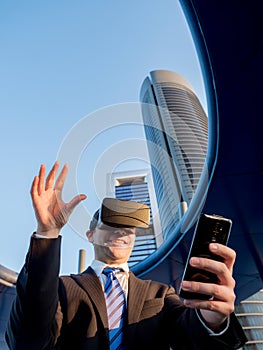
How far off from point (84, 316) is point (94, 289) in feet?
0.37

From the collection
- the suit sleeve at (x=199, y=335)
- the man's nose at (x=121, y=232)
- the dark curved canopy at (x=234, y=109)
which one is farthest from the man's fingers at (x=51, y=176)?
the dark curved canopy at (x=234, y=109)

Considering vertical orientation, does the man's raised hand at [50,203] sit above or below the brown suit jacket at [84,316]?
above

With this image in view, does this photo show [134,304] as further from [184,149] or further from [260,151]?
[184,149]

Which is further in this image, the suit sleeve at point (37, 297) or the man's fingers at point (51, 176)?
the man's fingers at point (51, 176)

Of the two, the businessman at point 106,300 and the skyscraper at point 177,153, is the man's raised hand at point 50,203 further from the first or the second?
the skyscraper at point 177,153

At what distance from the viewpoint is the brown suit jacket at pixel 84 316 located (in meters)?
0.83

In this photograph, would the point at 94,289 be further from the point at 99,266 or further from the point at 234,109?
the point at 234,109

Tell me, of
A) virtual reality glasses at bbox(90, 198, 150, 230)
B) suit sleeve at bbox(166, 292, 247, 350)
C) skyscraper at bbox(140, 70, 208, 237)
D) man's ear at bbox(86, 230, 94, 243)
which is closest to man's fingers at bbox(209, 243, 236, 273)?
suit sleeve at bbox(166, 292, 247, 350)

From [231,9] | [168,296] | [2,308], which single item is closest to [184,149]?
[231,9]

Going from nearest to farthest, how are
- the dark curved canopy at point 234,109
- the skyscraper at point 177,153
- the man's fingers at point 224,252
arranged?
the man's fingers at point 224,252 < the dark curved canopy at point 234,109 < the skyscraper at point 177,153

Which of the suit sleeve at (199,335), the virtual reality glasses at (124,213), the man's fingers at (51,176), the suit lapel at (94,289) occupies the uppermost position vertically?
the man's fingers at (51,176)

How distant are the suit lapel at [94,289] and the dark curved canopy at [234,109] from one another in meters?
2.86

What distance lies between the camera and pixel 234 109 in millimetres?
3348

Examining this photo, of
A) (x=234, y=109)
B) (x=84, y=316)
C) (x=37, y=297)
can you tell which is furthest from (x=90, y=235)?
(x=234, y=109)
